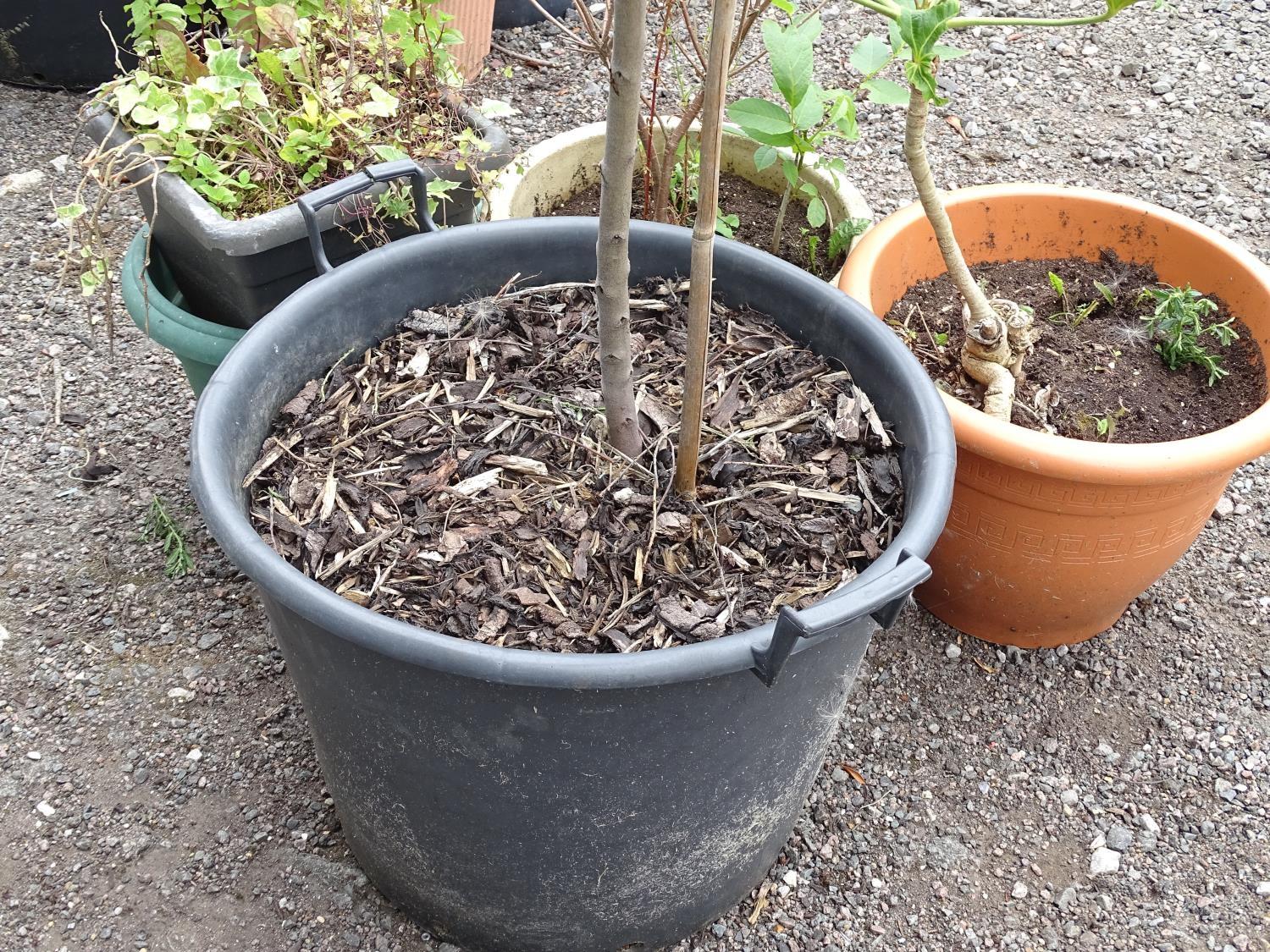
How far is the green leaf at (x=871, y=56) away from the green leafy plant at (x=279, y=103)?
69 centimetres

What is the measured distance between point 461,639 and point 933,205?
1057 mm

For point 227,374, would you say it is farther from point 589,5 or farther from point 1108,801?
point 589,5

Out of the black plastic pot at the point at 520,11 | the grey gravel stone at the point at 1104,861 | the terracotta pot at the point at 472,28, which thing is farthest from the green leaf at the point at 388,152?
the black plastic pot at the point at 520,11

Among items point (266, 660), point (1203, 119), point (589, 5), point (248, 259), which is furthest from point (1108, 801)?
point (589, 5)

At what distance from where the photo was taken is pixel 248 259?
5.55 feet

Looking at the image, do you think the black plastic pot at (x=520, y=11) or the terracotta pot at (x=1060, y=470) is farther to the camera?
the black plastic pot at (x=520, y=11)

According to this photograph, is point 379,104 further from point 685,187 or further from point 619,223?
point 619,223

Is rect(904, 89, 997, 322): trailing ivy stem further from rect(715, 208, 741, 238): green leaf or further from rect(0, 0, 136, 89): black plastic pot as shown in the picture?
rect(0, 0, 136, 89): black plastic pot

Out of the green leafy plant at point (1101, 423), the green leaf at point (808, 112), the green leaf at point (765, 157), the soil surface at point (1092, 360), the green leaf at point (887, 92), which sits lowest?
the green leafy plant at point (1101, 423)

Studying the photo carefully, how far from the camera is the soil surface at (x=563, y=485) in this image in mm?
1194

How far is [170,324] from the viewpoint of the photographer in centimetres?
180

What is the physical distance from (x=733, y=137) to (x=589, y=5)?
1.64m

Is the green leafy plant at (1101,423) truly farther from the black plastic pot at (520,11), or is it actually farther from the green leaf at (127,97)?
the black plastic pot at (520,11)

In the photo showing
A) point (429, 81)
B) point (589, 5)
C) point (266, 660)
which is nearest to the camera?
point (266, 660)
